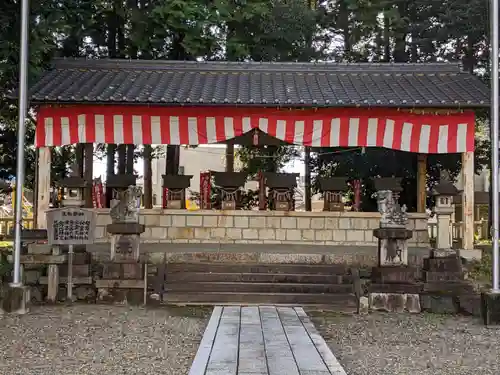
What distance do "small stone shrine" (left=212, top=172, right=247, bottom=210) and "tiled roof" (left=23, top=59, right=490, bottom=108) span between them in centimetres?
240

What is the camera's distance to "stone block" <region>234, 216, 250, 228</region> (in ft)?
46.3

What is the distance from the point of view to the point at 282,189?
14500mm

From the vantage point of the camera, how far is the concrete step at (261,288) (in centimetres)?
1040

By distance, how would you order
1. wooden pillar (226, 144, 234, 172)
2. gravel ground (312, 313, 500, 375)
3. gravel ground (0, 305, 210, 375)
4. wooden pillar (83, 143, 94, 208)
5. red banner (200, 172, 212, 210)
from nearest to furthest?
gravel ground (0, 305, 210, 375), gravel ground (312, 313, 500, 375), wooden pillar (83, 143, 94, 208), red banner (200, 172, 212, 210), wooden pillar (226, 144, 234, 172)

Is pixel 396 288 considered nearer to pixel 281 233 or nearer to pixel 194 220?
pixel 281 233

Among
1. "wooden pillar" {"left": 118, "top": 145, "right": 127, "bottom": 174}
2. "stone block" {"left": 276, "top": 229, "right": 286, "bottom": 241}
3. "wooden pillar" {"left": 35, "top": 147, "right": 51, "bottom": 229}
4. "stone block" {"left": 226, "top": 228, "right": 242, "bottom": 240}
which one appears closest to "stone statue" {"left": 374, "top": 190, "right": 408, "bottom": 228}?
"stone block" {"left": 276, "top": 229, "right": 286, "bottom": 241}

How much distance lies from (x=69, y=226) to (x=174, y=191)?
4974 mm

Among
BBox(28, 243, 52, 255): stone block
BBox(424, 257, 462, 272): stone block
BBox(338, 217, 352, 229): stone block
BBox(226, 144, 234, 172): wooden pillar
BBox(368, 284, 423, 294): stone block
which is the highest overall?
BBox(226, 144, 234, 172): wooden pillar

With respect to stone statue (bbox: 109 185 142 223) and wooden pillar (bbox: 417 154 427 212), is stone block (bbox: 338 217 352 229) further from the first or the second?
stone statue (bbox: 109 185 142 223)

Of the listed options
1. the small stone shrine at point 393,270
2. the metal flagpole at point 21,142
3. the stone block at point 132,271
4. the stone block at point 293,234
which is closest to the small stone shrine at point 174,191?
the stone block at point 293,234

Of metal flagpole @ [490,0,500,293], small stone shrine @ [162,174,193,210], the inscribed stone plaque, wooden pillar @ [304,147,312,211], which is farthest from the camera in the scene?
wooden pillar @ [304,147,312,211]

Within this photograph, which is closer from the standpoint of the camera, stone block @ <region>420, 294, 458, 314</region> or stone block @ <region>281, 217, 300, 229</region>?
stone block @ <region>420, 294, 458, 314</region>

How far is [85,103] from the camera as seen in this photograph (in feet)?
40.4

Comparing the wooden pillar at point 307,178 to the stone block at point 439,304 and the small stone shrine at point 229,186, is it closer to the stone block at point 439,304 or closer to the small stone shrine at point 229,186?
the small stone shrine at point 229,186
